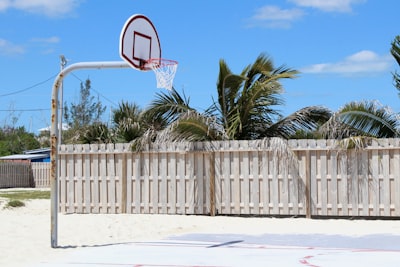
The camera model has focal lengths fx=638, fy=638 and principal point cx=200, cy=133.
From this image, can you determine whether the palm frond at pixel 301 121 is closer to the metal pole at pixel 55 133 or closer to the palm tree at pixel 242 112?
the palm tree at pixel 242 112

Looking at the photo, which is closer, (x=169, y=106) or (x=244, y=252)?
(x=244, y=252)

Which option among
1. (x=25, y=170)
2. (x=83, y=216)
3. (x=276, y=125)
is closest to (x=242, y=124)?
(x=276, y=125)

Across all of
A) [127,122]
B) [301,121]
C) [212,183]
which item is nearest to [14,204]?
[127,122]

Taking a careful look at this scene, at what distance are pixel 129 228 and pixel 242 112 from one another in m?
4.90

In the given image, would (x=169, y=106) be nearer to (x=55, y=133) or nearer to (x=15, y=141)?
(x=55, y=133)

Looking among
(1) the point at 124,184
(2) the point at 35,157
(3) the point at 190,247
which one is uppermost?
(2) the point at 35,157

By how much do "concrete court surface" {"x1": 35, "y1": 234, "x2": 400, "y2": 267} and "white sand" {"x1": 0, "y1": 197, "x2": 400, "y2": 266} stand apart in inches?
27.6

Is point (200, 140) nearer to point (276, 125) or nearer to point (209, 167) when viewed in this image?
point (209, 167)

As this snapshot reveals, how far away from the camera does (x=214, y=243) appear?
12.0 m

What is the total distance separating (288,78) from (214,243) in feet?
21.9

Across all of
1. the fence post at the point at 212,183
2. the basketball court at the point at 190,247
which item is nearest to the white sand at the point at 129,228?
the fence post at the point at 212,183

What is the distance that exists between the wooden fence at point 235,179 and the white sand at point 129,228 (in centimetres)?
42

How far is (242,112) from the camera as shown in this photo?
689 inches

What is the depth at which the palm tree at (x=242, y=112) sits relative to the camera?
16922 mm
